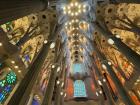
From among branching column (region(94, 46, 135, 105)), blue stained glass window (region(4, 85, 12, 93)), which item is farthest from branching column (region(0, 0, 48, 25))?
blue stained glass window (region(4, 85, 12, 93))

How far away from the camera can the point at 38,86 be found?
21391 millimetres

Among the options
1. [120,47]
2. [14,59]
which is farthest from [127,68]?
[14,59]

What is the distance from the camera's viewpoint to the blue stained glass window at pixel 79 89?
29.6 metres

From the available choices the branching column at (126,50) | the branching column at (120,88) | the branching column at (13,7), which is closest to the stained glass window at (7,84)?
the branching column at (120,88)

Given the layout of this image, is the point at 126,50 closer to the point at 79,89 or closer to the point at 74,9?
the point at 74,9

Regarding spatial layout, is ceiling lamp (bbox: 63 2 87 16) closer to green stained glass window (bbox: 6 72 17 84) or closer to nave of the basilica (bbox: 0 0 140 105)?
nave of the basilica (bbox: 0 0 140 105)

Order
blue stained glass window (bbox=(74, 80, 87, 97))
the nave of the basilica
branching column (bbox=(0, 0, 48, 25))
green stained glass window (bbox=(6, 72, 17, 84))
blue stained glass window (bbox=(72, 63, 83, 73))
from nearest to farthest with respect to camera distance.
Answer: branching column (bbox=(0, 0, 48, 25)) → the nave of the basilica → green stained glass window (bbox=(6, 72, 17, 84)) → blue stained glass window (bbox=(74, 80, 87, 97)) → blue stained glass window (bbox=(72, 63, 83, 73))

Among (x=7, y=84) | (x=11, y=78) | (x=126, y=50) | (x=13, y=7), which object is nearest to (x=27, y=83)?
(x=13, y=7)

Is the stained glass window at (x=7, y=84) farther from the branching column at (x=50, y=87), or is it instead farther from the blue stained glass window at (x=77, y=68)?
the blue stained glass window at (x=77, y=68)

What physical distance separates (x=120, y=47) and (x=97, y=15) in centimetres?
651

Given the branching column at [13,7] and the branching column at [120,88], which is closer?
the branching column at [13,7]

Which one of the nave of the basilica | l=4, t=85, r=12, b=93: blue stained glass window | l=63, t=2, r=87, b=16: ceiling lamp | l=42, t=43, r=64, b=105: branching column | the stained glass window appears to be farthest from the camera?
l=63, t=2, r=87, b=16: ceiling lamp

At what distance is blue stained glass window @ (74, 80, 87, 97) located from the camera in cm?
2964

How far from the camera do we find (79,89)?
31531mm
